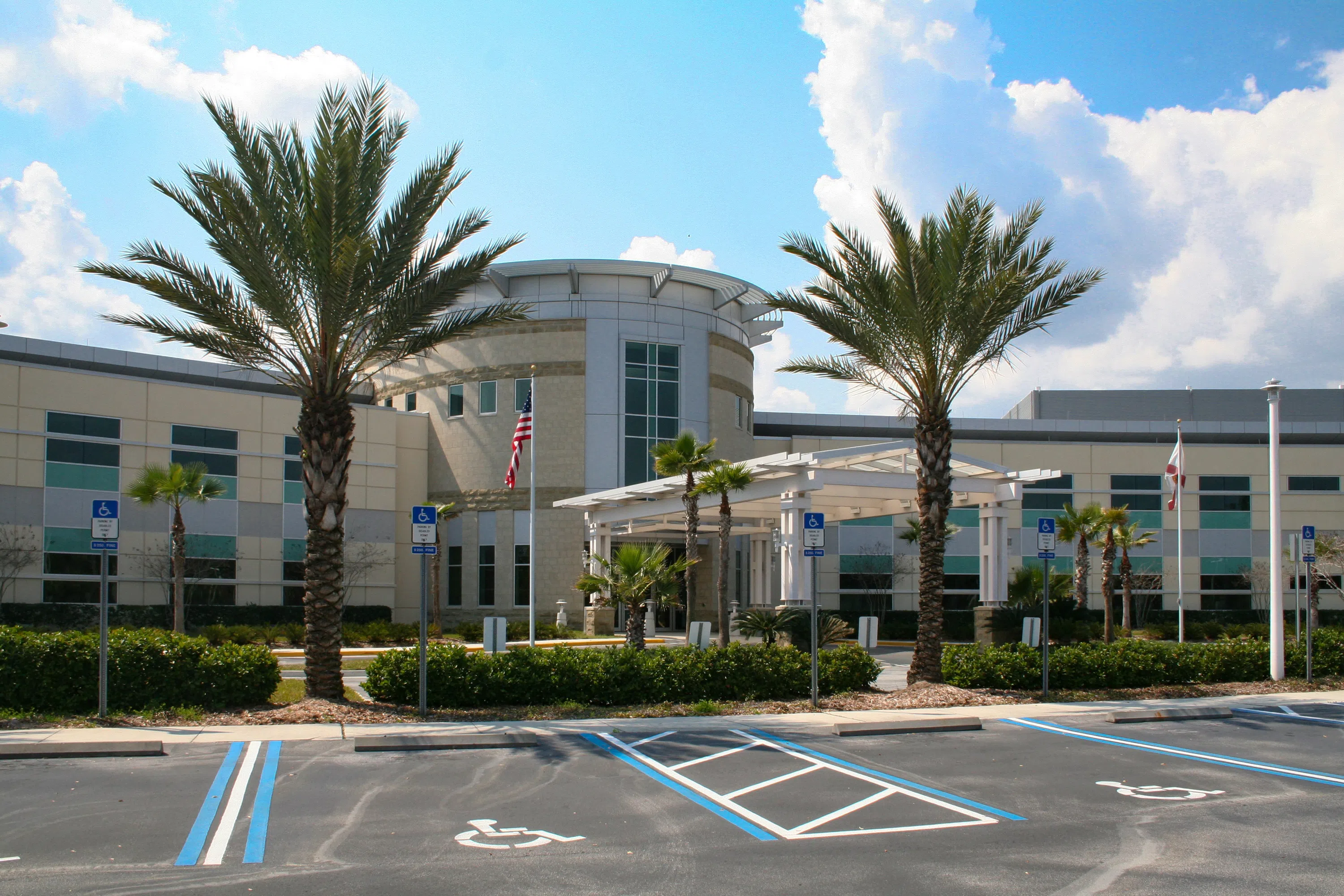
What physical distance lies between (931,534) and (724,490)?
27.5 ft

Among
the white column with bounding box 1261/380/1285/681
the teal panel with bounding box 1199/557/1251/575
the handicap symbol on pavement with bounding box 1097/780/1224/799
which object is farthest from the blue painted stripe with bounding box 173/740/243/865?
the teal panel with bounding box 1199/557/1251/575

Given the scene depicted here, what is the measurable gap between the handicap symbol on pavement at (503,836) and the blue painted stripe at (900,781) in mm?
3608

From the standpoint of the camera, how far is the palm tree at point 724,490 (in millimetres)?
→ 26062

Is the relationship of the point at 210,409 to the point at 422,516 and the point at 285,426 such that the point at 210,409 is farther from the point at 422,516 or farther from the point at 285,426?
the point at 422,516

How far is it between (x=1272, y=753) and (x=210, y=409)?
3446cm

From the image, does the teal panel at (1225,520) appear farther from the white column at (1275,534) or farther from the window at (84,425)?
the window at (84,425)

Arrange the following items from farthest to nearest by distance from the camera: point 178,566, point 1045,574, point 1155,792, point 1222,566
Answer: point 1222,566, point 178,566, point 1045,574, point 1155,792

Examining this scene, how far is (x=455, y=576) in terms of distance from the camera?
4306 cm

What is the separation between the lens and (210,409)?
37625mm

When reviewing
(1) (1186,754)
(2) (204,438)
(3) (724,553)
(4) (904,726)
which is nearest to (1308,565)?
(3) (724,553)

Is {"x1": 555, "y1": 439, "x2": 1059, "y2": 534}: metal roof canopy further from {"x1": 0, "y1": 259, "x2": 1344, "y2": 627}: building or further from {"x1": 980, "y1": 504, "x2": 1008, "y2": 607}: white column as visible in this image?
{"x1": 0, "y1": 259, "x2": 1344, "y2": 627}: building

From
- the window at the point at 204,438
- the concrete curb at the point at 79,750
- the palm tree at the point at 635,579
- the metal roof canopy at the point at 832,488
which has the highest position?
the window at the point at 204,438

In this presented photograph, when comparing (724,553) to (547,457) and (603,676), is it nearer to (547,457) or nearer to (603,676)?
(603,676)

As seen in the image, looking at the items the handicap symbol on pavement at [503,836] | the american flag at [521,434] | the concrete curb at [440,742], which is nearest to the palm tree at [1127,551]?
the american flag at [521,434]
